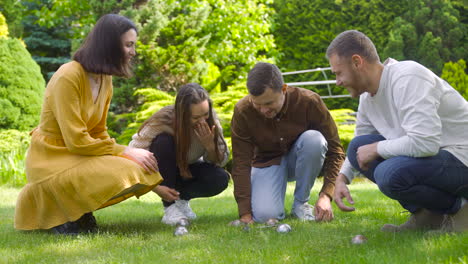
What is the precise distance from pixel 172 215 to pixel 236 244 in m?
1.22

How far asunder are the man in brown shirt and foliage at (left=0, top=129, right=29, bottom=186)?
186 inches

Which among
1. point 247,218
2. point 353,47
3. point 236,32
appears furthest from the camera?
point 236,32

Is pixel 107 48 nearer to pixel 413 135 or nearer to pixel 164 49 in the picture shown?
pixel 413 135

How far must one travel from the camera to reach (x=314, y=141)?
4570mm

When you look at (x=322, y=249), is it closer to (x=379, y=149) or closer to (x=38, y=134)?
(x=379, y=149)

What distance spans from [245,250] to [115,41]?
1.73m

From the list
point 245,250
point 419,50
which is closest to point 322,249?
point 245,250

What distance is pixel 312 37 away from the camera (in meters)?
14.1

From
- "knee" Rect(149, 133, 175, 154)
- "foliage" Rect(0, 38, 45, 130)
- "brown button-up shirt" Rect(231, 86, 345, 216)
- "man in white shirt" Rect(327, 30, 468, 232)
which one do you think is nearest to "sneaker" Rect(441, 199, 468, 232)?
"man in white shirt" Rect(327, 30, 468, 232)

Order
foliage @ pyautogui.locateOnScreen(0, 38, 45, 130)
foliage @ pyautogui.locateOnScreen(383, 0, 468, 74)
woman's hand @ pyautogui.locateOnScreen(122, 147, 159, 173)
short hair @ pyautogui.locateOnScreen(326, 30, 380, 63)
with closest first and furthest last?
short hair @ pyautogui.locateOnScreen(326, 30, 380, 63), woman's hand @ pyautogui.locateOnScreen(122, 147, 159, 173), foliage @ pyautogui.locateOnScreen(0, 38, 45, 130), foliage @ pyautogui.locateOnScreen(383, 0, 468, 74)

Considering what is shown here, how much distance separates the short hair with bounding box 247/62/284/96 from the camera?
4.19 m

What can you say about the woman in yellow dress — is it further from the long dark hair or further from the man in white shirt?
the man in white shirt

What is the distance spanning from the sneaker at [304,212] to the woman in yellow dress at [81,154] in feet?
4.14

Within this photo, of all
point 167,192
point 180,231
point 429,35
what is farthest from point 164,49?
point 180,231
